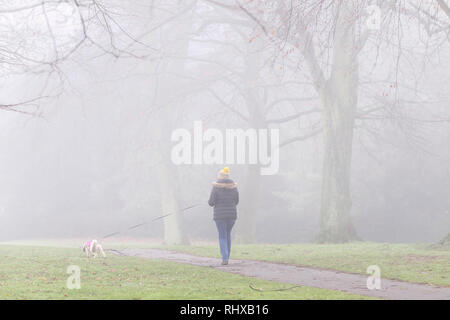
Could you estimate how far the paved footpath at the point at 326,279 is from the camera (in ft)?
27.8

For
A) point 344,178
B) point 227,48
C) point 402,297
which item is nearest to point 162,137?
point 227,48

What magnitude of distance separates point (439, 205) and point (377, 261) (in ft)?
73.4

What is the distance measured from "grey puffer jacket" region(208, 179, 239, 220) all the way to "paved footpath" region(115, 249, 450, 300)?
3.35ft

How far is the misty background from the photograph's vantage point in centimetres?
2291

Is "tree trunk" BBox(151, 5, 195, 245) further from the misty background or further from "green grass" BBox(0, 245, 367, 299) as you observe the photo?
"green grass" BBox(0, 245, 367, 299)

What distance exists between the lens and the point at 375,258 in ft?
43.6

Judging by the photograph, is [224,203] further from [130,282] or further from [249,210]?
[249,210]

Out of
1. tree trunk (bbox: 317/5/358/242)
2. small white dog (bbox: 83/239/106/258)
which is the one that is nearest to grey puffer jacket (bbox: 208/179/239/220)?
small white dog (bbox: 83/239/106/258)

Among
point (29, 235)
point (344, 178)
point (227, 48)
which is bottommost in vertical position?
point (29, 235)

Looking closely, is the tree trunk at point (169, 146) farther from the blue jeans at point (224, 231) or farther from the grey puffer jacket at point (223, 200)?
the grey puffer jacket at point (223, 200)

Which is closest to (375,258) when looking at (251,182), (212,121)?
(251,182)

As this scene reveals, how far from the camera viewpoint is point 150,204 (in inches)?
1533
